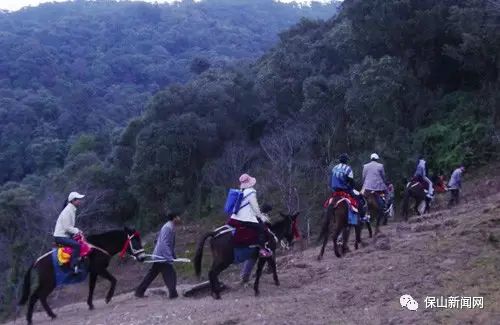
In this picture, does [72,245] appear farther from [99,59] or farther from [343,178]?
[99,59]

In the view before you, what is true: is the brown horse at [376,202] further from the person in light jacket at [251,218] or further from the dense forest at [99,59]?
the dense forest at [99,59]

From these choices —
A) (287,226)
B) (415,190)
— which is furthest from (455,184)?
(287,226)

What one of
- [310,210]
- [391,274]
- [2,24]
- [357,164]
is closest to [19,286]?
[310,210]

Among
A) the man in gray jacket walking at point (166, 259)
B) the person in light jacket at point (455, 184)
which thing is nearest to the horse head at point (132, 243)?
the man in gray jacket walking at point (166, 259)

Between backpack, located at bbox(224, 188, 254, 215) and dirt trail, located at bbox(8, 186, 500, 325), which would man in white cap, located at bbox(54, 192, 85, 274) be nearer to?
dirt trail, located at bbox(8, 186, 500, 325)

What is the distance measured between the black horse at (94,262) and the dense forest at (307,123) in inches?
599

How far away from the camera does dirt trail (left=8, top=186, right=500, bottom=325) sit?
8148 mm

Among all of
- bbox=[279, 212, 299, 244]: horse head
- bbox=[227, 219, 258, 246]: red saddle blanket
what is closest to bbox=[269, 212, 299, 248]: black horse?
bbox=[279, 212, 299, 244]: horse head

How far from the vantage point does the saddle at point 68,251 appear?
1083 centimetres

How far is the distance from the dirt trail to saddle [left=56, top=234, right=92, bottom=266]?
1053mm

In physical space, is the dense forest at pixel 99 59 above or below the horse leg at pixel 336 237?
above

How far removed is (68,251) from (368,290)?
210 inches

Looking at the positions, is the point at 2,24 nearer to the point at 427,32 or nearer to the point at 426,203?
the point at 427,32

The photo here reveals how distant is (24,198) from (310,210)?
15186mm
